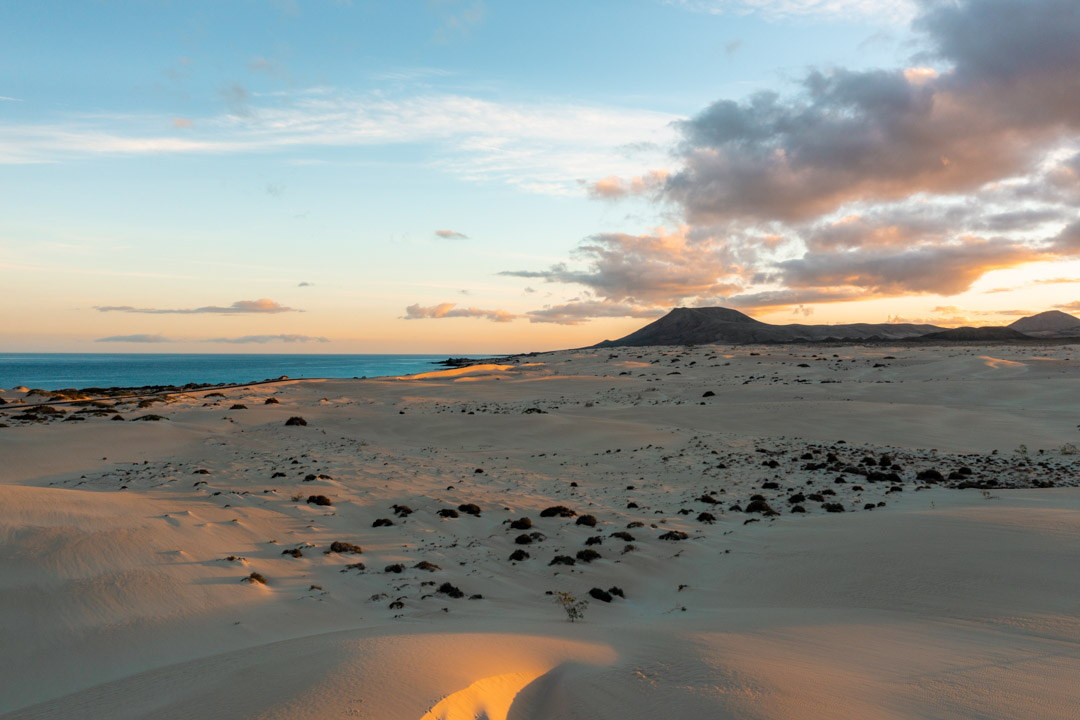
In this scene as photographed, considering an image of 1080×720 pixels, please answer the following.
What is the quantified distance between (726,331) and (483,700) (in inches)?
5836

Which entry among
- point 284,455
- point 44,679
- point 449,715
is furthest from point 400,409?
point 449,715

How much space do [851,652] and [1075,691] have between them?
1.63 m

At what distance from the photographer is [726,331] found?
145 m

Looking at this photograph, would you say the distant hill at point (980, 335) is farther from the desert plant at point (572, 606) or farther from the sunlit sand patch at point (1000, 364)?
the desert plant at point (572, 606)

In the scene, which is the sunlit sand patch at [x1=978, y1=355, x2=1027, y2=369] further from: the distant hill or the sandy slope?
the distant hill

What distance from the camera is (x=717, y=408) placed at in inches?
1182

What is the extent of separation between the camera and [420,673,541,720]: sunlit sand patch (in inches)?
167

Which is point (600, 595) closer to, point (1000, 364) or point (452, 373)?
point (1000, 364)

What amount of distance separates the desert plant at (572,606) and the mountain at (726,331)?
126807mm

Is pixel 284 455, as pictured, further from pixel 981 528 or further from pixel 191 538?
pixel 981 528

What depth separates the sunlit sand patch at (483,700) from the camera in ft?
13.9

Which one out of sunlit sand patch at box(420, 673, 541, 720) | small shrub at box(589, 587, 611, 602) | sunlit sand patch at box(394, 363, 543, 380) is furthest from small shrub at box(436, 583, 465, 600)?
Result: sunlit sand patch at box(394, 363, 543, 380)

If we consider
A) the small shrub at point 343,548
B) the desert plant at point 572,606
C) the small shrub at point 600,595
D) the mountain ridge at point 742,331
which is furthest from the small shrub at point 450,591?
the mountain ridge at point 742,331

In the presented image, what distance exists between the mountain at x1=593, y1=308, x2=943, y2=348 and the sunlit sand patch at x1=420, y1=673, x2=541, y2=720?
130 m
